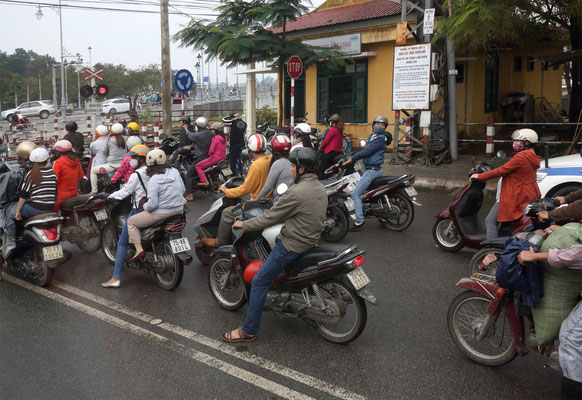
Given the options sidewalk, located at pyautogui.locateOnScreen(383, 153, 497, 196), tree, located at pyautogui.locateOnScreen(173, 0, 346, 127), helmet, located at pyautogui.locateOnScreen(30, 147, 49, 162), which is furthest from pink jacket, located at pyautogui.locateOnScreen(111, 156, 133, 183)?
tree, located at pyautogui.locateOnScreen(173, 0, 346, 127)

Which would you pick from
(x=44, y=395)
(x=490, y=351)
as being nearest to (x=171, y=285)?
(x=44, y=395)

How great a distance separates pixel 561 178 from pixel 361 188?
2.90m

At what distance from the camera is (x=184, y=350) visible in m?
4.54

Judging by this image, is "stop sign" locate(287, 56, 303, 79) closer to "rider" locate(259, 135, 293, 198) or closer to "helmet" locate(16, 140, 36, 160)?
"rider" locate(259, 135, 293, 198)

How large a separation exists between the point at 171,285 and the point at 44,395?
2196 mm

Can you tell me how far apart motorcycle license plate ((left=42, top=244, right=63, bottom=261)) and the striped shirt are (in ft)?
1.72

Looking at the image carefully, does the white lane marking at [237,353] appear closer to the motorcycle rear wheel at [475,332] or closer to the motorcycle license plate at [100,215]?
the motorcycle rear wheel at [475,332]

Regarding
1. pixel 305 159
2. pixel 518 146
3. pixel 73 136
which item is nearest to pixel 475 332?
pixel 305 159

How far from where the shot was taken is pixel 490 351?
428 centimetres

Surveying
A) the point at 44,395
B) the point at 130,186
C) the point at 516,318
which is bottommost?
the point at 44,395

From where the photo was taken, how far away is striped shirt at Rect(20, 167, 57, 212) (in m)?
6.15

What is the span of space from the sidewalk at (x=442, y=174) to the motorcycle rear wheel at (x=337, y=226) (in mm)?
3892

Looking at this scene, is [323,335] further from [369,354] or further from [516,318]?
[516,318]

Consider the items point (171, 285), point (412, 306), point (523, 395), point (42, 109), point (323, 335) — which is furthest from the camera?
point (42, 109)
